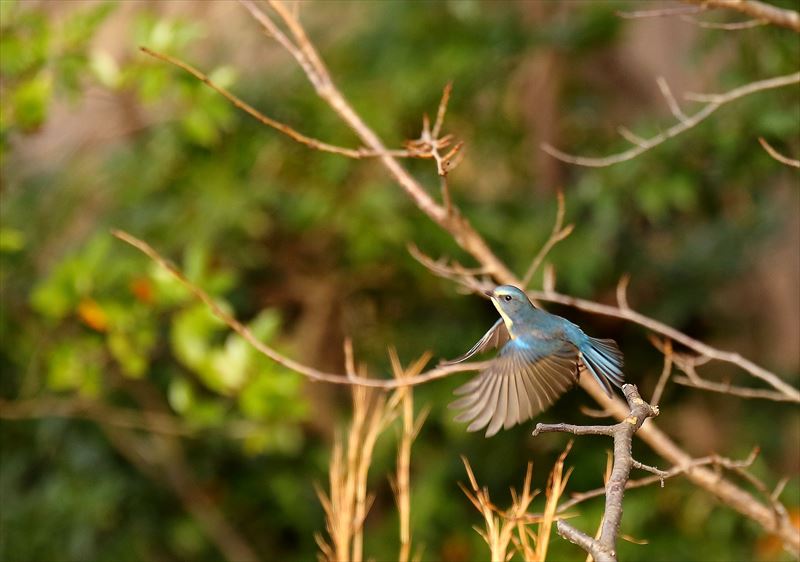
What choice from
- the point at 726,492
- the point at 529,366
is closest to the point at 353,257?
the point at 726,492

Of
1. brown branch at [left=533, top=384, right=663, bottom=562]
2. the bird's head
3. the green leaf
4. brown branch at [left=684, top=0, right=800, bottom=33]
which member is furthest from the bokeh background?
brown branch at [left=533, top=384, right=663, bottom=562]

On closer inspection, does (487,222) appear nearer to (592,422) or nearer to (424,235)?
(424,235)

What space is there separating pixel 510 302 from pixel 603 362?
125 mm

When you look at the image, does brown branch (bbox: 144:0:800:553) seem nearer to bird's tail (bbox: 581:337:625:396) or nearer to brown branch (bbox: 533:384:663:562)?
bird's tail (bbox: 581:337:625:396)

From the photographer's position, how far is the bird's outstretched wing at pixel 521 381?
109 centimetres

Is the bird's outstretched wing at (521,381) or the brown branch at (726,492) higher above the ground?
the bird's outstretched wing at (521,381)

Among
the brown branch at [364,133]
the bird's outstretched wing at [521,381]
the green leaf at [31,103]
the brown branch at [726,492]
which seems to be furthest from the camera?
the green leaf at [31,103]

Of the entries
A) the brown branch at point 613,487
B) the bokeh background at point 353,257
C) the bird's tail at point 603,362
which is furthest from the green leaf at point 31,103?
the brown branch at point 613,487

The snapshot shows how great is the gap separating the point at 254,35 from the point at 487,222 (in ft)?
4.63

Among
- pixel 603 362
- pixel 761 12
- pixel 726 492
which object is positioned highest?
pixel 761 12

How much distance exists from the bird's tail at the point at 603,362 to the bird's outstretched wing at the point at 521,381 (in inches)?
0.8

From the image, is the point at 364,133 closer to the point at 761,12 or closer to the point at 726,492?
the point at 761,12

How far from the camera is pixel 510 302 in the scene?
1.18 metres

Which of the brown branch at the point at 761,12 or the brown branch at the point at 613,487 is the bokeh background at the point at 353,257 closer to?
the brown branch at the point at 761,12
